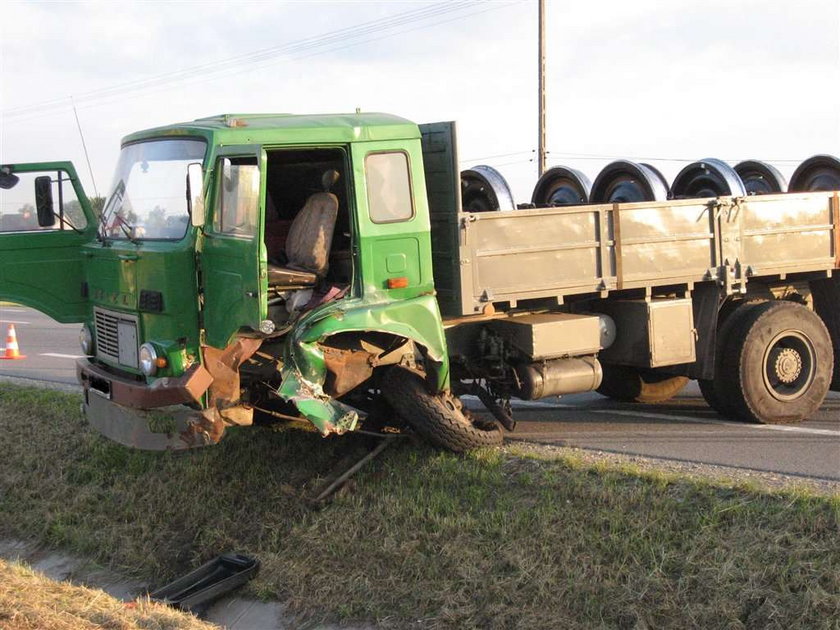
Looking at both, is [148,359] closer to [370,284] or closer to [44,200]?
[370,284]

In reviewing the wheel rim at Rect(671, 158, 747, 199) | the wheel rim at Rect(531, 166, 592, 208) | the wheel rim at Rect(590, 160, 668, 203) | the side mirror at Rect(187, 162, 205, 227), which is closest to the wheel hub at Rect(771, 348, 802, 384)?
the wheel rim at Rect(671, 158, 747, 199)

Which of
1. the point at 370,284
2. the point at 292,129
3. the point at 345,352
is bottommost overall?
the point at 345,352

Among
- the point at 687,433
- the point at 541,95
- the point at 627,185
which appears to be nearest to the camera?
the point at 687,433

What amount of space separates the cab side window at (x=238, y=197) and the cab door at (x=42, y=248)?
1802mm

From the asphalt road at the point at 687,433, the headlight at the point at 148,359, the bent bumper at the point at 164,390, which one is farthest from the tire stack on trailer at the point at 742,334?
the headlight at the point at 148,359

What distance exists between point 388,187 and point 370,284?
71 cm

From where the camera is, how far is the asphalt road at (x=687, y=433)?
7090 millimetres

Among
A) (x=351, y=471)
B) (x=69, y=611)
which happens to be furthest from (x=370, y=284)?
(x=69, y=611)

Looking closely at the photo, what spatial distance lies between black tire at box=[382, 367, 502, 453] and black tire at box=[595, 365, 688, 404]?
2.83 metres

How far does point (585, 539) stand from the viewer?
19.2ft

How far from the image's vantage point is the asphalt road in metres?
7.09

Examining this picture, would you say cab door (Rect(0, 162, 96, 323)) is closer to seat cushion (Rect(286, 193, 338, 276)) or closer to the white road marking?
seat cushion (Rect(286, 193, 338, 276))

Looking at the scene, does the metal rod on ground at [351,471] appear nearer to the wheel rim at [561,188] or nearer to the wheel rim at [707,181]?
the wheel rim at [561,188]

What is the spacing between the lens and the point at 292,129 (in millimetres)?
6301
